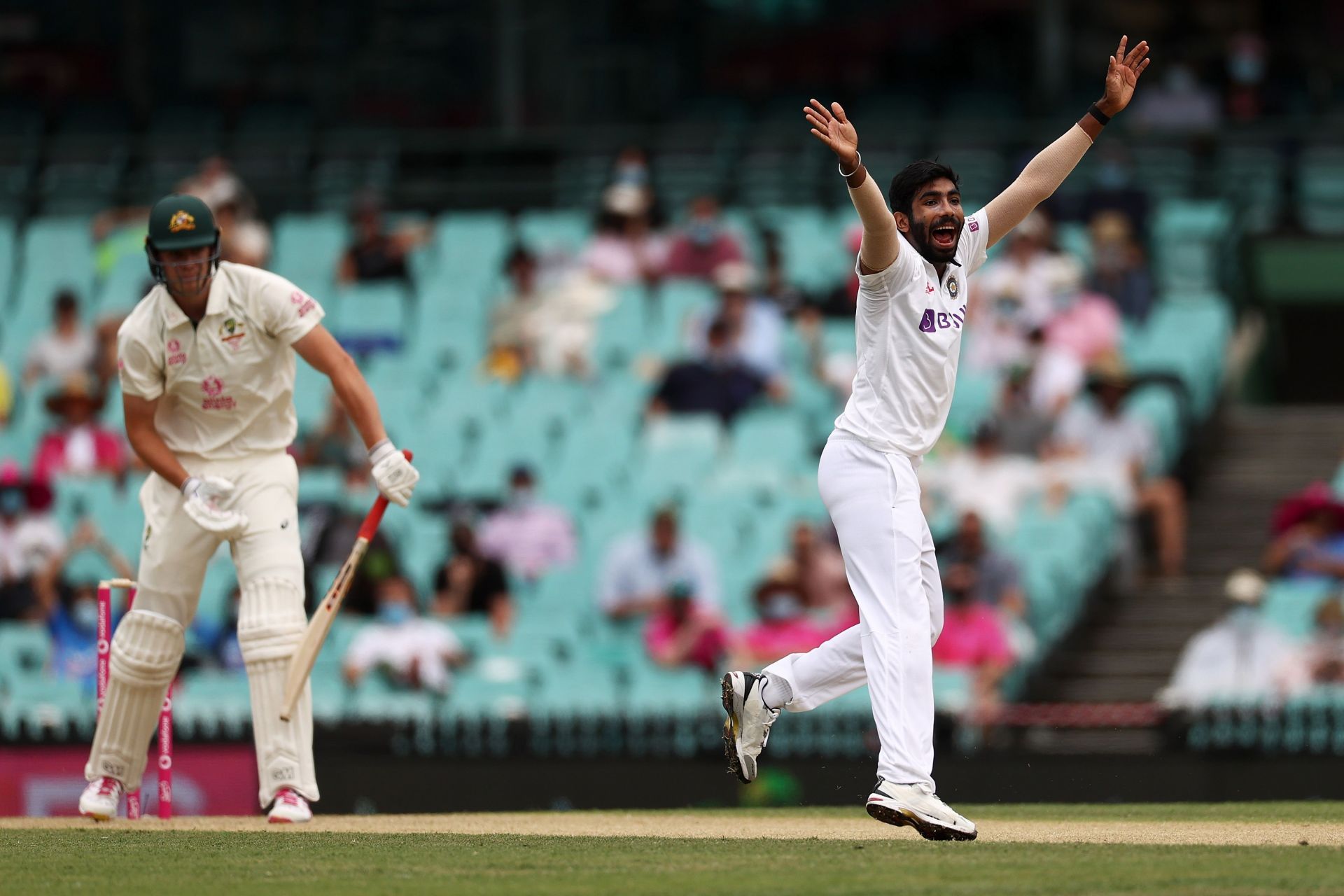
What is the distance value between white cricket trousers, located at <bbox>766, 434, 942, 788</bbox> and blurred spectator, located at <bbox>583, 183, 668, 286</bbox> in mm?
9726

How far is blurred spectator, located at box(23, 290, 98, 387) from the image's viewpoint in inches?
640

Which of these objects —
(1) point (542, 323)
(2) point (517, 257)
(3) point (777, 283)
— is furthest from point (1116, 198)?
(2) point (517, 257)

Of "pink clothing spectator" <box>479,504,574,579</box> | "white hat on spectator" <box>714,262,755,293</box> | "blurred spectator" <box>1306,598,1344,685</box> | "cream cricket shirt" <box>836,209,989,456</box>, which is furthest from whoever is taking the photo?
"white hat on spectator" <box>714,262,755,293</box>

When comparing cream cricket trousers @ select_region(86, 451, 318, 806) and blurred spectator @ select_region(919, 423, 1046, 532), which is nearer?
cream cricket trousers @ select_region(86, 451, 318, 806)

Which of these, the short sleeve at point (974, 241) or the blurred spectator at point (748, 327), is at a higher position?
the blurred spectator at point (748, 327)

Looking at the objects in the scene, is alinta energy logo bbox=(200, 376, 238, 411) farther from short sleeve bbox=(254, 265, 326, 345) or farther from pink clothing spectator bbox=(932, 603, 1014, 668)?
pink clothing spectator bbox=(932, 603, 1014, 668)

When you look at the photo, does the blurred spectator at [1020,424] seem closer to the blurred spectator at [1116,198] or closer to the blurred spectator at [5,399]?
the blurred spectator at [1116,198]

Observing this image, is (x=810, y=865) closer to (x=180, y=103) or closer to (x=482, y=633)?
(x=482, y=633)

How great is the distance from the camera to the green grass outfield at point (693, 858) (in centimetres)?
567

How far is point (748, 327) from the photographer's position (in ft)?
49.8

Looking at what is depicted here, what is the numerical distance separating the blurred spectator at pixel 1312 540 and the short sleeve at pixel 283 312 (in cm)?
662

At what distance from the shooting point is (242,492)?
26.1ft

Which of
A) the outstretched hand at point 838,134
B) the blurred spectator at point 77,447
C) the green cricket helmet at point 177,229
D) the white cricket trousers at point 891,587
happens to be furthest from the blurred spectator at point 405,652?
the outstretched hand at point 838,134

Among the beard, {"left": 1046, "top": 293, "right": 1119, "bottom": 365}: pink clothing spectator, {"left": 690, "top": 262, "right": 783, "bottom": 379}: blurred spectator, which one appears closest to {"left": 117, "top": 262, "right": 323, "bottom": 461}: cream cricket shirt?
the beard
